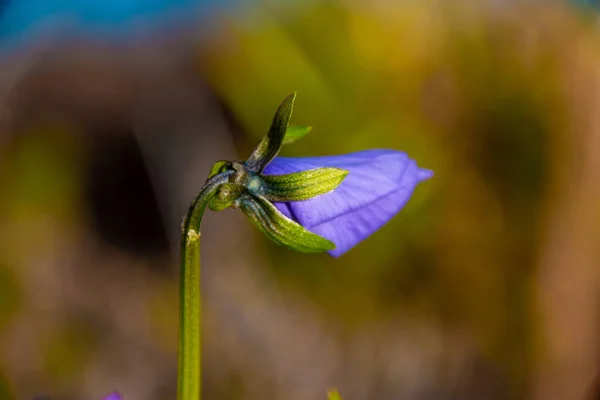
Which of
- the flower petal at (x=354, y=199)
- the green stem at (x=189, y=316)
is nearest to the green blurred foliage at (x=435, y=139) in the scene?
the flower petal at (x=354, y=199)

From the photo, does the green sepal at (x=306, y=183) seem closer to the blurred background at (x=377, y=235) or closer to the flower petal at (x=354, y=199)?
the flower petal at (x=354, y=199)

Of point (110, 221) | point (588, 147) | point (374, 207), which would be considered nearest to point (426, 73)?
point (588, 147)

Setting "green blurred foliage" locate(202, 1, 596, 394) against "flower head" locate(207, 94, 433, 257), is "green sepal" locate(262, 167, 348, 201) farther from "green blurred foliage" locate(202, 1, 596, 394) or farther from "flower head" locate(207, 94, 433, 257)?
"green blurred foliage" locate(202, 1, 596, 394)

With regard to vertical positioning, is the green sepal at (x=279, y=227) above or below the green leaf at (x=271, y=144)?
below

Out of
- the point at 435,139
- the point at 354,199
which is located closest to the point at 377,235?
→ the point at 435,139

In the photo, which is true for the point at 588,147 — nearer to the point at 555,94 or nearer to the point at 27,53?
the point at 555,94

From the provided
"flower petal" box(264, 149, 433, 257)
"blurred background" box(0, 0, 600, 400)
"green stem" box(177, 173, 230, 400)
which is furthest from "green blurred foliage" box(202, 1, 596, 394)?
"green stem" box(177, 173, 230, 400)

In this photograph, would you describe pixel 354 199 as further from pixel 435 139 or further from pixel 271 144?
pixel 435 139
